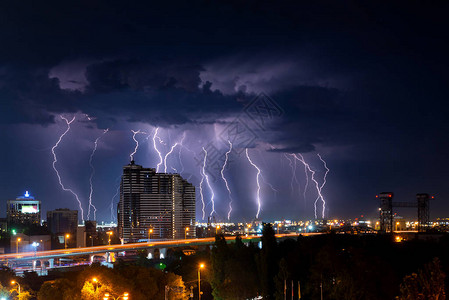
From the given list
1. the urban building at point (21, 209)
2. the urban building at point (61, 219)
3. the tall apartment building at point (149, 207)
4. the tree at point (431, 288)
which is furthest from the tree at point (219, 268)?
the urban building at point (61, 219)

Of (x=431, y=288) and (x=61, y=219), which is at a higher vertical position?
(x=431, y=288)

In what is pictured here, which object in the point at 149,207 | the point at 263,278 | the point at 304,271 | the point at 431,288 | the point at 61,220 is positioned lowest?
the point at 61,220

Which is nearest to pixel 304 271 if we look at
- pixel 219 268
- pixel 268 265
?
pixel 268 265

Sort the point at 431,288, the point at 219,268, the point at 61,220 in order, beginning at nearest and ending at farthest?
the point at 431,288, the point at 219,268, the point at 61,220

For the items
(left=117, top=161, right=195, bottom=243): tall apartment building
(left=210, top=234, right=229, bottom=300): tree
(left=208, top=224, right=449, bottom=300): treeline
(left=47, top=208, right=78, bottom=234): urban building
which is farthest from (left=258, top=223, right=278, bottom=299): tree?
(left=47, top=208, right=78, bottom=234): urban building

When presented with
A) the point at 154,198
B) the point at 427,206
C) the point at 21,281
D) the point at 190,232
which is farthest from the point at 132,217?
the point at 21,281

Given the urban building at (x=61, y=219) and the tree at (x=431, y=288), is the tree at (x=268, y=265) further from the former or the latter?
the urban building at (x=61, y=219)

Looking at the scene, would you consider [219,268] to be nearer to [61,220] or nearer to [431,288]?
[431,288]

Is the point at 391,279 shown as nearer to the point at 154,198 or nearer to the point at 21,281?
the point at 21,281
